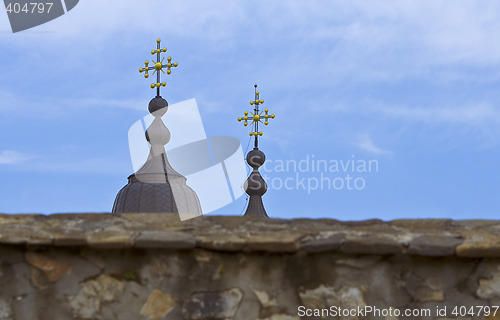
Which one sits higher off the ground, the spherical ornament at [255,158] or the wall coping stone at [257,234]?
the spherical ornament at [255,158]

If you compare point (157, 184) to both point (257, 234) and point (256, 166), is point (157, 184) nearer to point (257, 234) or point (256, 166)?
point (256, 166)

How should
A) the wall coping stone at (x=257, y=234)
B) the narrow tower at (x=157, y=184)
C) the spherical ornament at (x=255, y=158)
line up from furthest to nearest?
the spherical ornament at (x=255, y=158)
the narrow tower at (x=157, y=184)
the wall coping stone at (x=257, y=234)

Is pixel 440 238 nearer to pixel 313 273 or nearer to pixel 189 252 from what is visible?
pixel 313 273

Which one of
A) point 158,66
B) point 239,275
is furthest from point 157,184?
point 239,275

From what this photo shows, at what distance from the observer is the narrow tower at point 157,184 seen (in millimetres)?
19781

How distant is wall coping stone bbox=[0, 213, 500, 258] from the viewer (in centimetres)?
319

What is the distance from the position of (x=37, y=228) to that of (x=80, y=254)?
0.69ft

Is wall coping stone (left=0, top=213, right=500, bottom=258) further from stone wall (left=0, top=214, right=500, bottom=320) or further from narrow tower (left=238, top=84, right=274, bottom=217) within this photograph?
narrow tower (left=238, top=84, right=274, bottom=217)

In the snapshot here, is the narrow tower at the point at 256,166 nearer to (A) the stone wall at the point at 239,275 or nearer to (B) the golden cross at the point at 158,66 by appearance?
(B) the golden cross at the point at 158,66

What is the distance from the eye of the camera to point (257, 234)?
3.26m

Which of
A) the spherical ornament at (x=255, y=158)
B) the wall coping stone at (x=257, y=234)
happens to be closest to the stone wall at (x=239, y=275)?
the wall coping stone at (x=257, y=234)

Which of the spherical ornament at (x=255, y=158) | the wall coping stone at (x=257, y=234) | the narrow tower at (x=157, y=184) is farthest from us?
the spherical ornament at (x=255, y=158)

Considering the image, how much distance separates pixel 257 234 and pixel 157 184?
17210 mm

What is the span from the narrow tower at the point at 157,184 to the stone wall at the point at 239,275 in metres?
15.4
